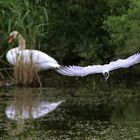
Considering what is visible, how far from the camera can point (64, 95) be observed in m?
9.84

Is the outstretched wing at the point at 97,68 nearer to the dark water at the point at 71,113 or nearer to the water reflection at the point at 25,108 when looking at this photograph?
the dark water at the point at 71,113

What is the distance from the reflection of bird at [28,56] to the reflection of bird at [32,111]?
1.70 m

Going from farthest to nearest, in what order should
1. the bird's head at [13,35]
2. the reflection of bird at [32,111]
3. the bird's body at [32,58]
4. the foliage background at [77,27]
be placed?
1. the foliage background at [77,27]
2. the bird's head at [13,35]
3. the bird's body at [32,58]
4. the reflection of bird at [32,111]

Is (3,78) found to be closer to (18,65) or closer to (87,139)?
(18,65)

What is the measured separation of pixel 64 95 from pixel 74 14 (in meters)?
3.08

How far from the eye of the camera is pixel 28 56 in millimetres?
10773

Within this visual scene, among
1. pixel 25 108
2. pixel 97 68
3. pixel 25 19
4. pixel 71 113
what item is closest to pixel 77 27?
pixel 25 19

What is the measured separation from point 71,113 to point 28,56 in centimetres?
252

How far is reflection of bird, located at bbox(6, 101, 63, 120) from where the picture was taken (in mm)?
8281

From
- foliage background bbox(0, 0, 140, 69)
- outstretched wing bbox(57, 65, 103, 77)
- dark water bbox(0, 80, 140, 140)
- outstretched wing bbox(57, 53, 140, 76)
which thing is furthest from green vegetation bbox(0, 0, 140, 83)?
outstretched wing bbox(57, 65, 103, 77)

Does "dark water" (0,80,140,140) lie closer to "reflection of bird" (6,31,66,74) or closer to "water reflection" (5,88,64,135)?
"water reflection" (5,88,64,135)

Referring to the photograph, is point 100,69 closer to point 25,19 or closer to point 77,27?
point 25,19

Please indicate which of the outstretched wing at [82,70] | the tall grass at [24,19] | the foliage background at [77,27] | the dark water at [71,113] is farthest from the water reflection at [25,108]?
the foliage background at [77,27]

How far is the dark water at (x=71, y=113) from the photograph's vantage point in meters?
7.20
